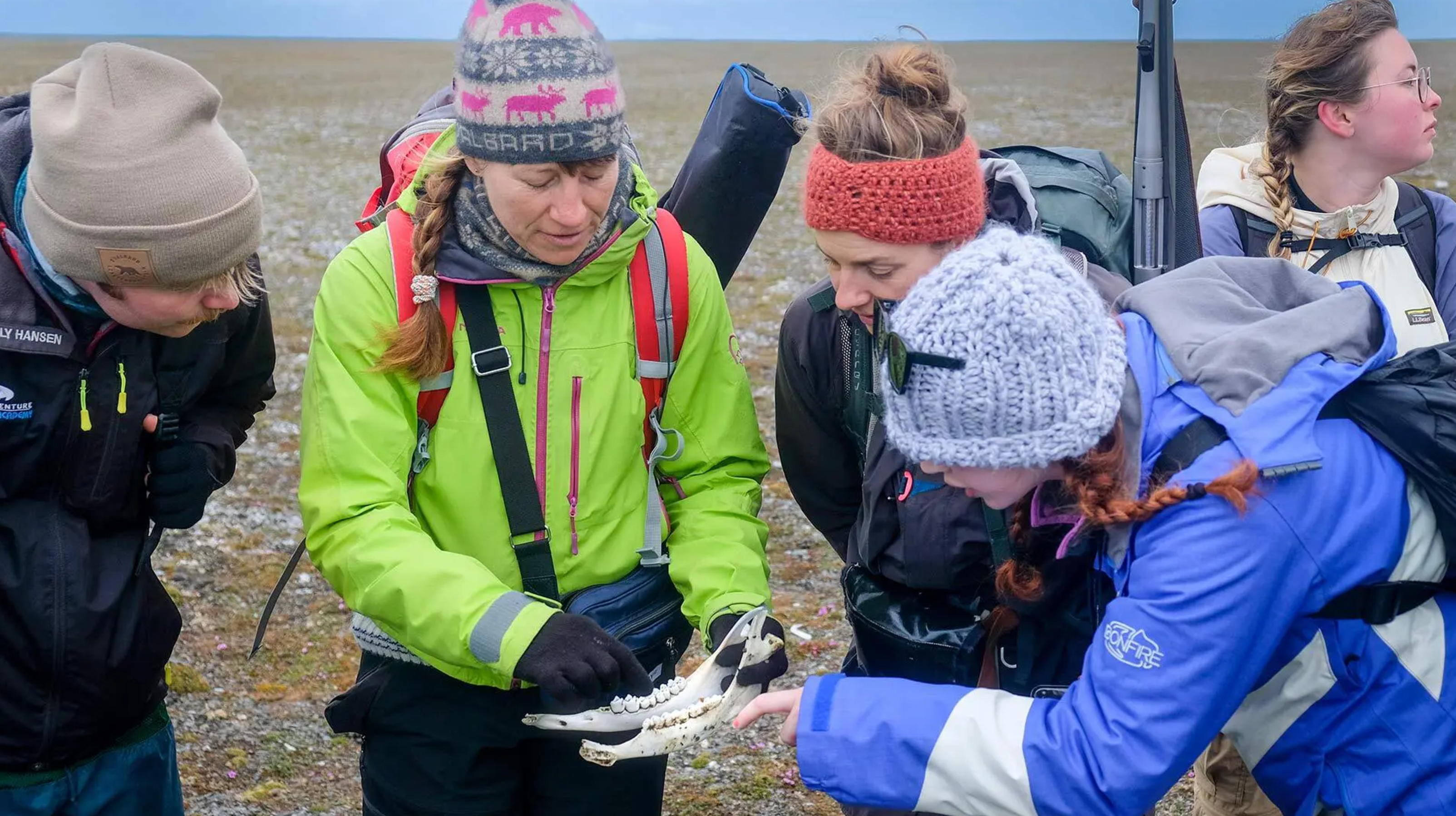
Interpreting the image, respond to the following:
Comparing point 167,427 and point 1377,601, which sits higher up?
point 1377,601

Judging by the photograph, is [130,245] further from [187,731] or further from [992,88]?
[992,88]

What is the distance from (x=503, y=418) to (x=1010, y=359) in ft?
4.69

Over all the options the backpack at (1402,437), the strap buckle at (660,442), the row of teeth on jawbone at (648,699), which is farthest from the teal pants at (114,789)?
the backpack at (1402,437)

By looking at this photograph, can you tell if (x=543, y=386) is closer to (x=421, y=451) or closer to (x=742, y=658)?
(x=421, y=451)

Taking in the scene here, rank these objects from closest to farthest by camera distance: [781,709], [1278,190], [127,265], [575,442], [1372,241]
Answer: [781,709]
[127,265]
[575,442]
[1372,241]
[1278,190]

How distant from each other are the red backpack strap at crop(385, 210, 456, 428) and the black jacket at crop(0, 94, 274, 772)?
66cm

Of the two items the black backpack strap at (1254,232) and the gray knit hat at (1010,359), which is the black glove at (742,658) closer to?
the gray knit hat at (1010,359)

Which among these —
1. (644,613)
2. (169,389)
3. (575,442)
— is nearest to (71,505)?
(169,389)

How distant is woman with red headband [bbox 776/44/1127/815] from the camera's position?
3.31 meters

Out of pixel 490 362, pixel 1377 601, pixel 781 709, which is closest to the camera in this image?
pixel 1377 601

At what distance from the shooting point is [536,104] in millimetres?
3248

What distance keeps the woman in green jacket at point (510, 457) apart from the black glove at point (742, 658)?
1 cm

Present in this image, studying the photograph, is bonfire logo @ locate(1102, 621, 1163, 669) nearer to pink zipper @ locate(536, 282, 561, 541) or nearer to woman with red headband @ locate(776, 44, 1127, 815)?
woman with red headband @ locate(776, 44, 1127, 815)

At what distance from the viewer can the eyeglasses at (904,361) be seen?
8.09 ft
